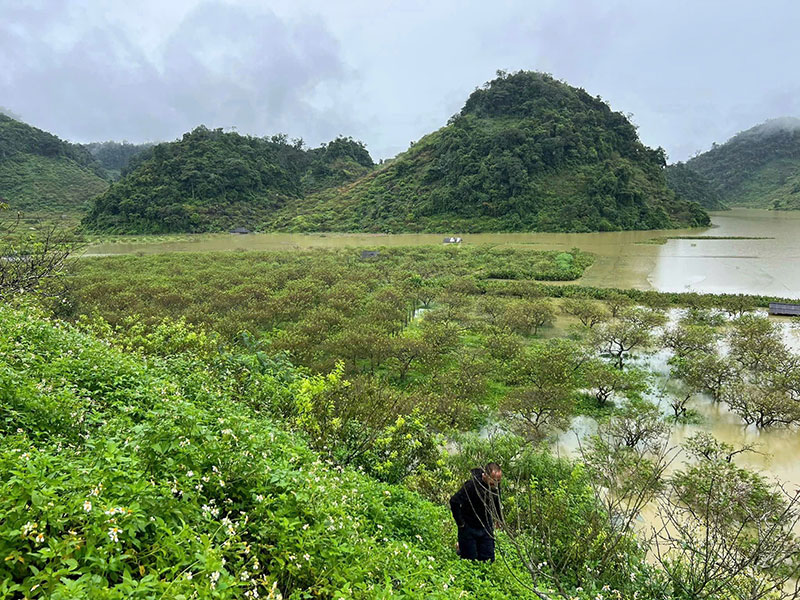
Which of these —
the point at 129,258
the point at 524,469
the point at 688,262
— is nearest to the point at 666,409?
the point at 524,469

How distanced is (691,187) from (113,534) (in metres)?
130

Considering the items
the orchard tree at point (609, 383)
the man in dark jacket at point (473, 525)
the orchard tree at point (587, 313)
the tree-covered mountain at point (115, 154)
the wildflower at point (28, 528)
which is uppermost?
the tree-covered mountain at point (115, 154)

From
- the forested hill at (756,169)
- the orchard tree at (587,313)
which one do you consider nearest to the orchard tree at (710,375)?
the orchard tree at (587,313)

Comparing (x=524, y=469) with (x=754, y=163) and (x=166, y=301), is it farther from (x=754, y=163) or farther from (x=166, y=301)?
(x=754, y=163)

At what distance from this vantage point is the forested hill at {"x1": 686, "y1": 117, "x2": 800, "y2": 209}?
114312mm

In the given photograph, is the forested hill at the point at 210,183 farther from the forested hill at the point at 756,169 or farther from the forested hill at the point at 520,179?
the forested hill at the point at 756,169

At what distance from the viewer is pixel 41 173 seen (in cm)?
8988

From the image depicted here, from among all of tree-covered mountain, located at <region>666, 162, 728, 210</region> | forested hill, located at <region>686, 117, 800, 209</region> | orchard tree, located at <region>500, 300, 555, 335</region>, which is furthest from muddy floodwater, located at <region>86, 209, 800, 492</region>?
forested hill, located at <region>686, 117, 800, 209</region>

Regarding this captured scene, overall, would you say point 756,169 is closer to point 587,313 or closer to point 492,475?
point 587,313

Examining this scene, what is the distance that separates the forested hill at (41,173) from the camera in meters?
81.1

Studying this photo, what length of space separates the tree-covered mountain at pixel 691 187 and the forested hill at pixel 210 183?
3034 inches

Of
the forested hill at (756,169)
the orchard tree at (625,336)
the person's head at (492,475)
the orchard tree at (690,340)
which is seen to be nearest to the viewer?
the person's head at (492,475)

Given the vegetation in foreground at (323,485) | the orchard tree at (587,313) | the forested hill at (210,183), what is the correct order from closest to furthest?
1. the vegetation in foreground at (323,485)
2. the orchard tree at (587,313)
3. the forested hill at (210,183)

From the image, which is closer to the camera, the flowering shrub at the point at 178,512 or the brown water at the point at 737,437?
the flowering shrub at the point at 178,512
